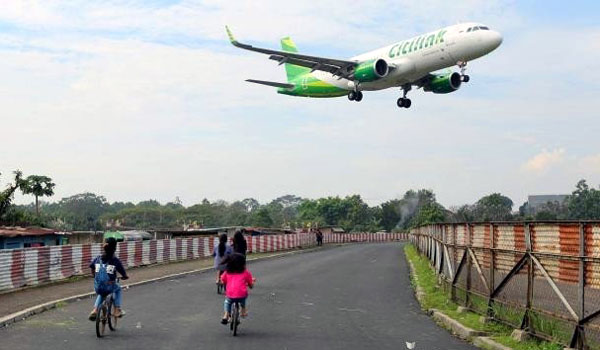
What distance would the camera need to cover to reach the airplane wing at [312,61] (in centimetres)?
3276

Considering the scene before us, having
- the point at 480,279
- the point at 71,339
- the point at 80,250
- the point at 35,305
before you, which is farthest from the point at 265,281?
the point at 71,339

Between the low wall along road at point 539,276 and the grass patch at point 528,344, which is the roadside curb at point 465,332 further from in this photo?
the low wall along road at point 539,276

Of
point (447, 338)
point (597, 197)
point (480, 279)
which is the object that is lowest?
point (447, 338)

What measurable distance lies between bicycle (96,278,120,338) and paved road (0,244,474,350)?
0.17m

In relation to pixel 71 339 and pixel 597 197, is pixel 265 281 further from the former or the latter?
pixel 597 197

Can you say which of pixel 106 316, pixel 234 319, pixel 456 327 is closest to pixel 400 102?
pixel 456 327

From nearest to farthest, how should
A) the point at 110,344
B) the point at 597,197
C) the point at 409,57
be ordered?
the point at 110,344 < the point at 409,57 < the point at 597,197

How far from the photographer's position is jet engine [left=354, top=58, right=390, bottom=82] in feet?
107

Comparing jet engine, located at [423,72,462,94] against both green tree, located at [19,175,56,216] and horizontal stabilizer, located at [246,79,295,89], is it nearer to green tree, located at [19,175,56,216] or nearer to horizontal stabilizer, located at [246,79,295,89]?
horizontal stabilizer, located at [246,79,295,89]

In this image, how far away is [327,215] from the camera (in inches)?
5571

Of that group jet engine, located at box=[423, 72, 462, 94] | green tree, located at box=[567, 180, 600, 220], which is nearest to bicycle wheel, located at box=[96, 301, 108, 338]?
jet engine, located at box=[423, 72, 462, 94]

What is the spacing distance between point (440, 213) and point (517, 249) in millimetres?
74916

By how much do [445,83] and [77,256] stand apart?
1986cm

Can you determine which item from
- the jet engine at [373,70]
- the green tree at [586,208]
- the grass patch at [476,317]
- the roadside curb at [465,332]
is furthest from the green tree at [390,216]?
the roadside curb at [465,332]
